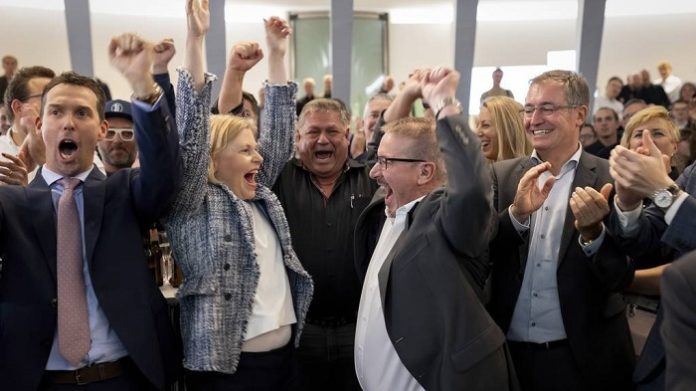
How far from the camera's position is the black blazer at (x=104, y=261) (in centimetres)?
181

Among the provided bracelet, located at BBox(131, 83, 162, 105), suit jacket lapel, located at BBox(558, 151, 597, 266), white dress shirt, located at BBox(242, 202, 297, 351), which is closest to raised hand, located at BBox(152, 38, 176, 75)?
bracelet, located at BBox(131, 83, 162, 105)

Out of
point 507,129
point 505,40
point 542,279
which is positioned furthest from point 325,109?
point 505,40

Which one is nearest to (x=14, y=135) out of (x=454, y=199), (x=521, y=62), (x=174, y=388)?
(x=174, y=388)

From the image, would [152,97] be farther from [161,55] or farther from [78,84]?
[78,84]

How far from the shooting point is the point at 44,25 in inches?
419

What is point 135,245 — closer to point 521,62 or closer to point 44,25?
point 44,25

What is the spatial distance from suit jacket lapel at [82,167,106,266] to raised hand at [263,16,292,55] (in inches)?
37.5

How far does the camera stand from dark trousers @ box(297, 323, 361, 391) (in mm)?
2740

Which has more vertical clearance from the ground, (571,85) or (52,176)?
(571,85)

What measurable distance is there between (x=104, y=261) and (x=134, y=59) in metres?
0.58

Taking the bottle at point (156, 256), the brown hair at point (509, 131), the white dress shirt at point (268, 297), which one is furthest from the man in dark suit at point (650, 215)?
the bottle at point (156, 256)

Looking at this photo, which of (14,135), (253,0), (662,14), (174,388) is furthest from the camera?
(662,14)

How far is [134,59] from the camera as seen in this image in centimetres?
183

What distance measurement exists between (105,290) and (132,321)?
12 centimetres
